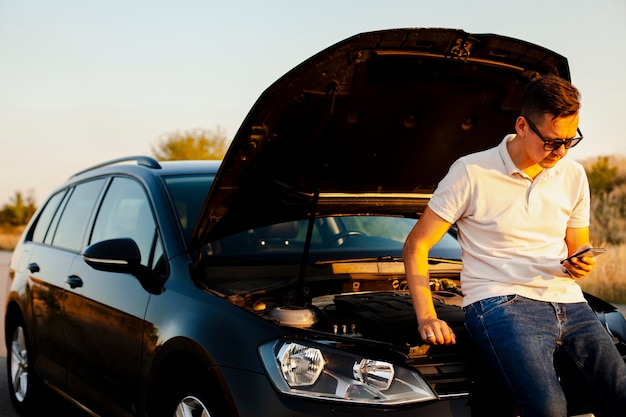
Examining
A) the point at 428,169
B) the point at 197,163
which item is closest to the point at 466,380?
the point at 428,169

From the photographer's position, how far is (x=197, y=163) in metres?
5.50

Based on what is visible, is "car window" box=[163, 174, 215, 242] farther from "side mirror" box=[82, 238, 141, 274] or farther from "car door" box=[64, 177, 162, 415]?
"side mirror" box=[82, 238, 141, 274]

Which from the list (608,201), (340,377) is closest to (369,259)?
(340,377)

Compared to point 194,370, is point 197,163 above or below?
above

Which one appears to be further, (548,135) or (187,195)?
(187,195)

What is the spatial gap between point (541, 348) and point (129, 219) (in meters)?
2.66

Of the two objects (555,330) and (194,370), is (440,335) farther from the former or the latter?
(194,370)

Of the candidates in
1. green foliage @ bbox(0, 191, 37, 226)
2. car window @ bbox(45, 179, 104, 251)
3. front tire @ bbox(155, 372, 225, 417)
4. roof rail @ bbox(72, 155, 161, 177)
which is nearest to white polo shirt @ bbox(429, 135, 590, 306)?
front tire @ bbox(155, 372, 225, 417)

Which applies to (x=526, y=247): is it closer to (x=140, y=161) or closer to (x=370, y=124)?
(x=370, y=124)

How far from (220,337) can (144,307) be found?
810mm

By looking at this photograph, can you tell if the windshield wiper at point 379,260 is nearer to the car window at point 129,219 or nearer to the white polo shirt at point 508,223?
the car window at point 129,219

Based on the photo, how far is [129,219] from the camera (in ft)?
16.4

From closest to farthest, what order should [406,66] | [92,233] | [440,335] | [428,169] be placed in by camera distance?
1. [440,335]
2. [406,66]
3. [428,169]
4. [92,233]

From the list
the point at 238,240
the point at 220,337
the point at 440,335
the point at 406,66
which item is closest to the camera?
the point at 440,335
